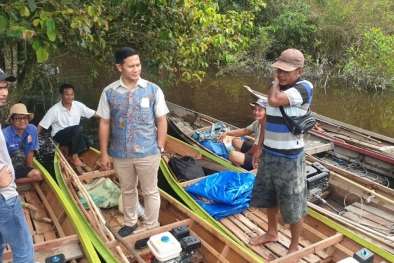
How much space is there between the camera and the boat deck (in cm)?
340

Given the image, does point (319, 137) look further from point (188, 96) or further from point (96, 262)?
point (188, 96)

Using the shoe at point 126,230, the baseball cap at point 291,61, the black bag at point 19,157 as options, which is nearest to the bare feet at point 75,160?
the black bag at point 19,157

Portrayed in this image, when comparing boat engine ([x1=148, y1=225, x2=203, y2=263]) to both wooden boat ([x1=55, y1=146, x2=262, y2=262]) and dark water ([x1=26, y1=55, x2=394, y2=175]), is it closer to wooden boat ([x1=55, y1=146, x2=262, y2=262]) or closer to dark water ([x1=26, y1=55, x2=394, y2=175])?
wooden boat ([x1=55, y1=146, x2=262, y2=262])

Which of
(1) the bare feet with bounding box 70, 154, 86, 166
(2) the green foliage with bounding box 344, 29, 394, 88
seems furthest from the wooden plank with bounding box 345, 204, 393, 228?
(2) the green foliage with bounding box 344, 29, 394, 88

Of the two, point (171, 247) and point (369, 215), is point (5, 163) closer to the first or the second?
point (171, 247)

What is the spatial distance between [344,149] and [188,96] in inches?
307

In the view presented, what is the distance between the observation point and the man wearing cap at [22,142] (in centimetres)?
449

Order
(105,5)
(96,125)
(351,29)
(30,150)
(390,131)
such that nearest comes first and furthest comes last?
(30,150) → (105,5) → (96,125) → (390,131) → (351,29)

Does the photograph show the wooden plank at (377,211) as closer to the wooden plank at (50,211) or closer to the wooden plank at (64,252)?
the wooden plank at (64,252)

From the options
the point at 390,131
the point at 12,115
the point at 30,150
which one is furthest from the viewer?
the point at 390,131

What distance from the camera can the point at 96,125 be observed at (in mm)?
9820

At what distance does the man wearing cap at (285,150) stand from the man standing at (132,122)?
3.46 feet

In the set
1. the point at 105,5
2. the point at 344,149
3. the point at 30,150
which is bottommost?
the point at 344,149

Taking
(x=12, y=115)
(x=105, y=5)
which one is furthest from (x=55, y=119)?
(x=105, y=5)
